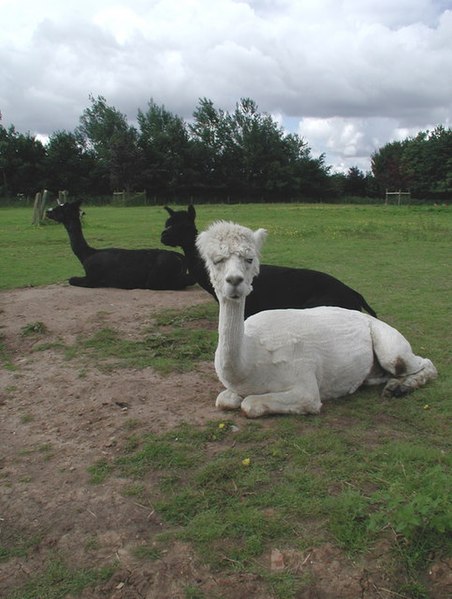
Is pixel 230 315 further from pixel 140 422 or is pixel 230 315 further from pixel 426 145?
pixel 426 145

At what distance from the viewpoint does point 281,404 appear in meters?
4.41

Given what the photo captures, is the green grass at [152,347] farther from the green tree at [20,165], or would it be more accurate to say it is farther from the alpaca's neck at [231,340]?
the green tree at [20,165]

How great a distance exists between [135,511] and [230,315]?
5.09 ft

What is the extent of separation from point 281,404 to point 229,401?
0.45 metres

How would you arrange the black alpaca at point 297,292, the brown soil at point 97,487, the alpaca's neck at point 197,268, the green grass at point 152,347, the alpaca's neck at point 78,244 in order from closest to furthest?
the brown soil at point 97,487 → the green grass at point 152,347 → the black alpaca at point 297,292 → the alpaca's neck at point 197,268 → the alpaca's neck at point 78,244

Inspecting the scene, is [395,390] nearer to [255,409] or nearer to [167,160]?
[255,409]

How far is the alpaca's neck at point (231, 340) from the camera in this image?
163 inches

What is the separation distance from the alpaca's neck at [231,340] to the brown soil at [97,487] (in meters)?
0.44

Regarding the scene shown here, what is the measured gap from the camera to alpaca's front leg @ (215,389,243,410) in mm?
4570

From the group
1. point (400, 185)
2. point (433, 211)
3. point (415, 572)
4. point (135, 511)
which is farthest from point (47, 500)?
point (400, 185)

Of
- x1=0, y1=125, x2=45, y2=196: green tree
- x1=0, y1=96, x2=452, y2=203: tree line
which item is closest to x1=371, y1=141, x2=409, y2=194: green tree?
x1=0, y1=96, x2=452, y2=203: tree line

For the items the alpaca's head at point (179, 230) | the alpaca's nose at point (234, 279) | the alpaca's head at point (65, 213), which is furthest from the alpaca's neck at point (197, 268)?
the alpaca's head at point (65, 213)

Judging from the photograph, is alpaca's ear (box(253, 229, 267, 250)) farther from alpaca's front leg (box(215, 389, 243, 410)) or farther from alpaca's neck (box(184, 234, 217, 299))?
alpaca's neck (box(184, 234, 217, 299))

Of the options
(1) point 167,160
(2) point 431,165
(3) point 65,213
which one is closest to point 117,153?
(1) point 167,160
